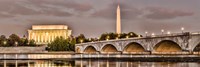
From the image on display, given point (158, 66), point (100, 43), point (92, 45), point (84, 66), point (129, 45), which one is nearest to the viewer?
point (158, 66)

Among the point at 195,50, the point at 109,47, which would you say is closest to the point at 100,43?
the point at 109,47

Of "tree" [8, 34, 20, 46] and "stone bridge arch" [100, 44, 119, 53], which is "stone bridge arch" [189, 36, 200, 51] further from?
"tree" [8, 34, 20, 46]

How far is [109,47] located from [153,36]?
38.7m

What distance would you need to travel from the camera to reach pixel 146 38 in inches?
4163

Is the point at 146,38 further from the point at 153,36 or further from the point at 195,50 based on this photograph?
the point at 195,50

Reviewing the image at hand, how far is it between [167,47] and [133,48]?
2055cm

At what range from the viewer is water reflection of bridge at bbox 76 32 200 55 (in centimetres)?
8826

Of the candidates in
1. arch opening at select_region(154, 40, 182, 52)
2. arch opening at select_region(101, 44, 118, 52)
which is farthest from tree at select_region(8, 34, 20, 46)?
arch opening at select_region(154, 40, 182, 52)

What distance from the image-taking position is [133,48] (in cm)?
12319

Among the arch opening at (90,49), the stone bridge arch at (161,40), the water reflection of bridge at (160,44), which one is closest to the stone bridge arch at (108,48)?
the water reflection of bridge at (160,44)

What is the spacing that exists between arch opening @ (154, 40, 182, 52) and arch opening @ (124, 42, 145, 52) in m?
10.0

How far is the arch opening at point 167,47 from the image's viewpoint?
98037 millimetres

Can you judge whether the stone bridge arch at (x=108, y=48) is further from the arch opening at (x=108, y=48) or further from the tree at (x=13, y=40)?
the tree at (x=13, y=40)

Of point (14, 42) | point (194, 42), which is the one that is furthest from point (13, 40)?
point (194, 42)
